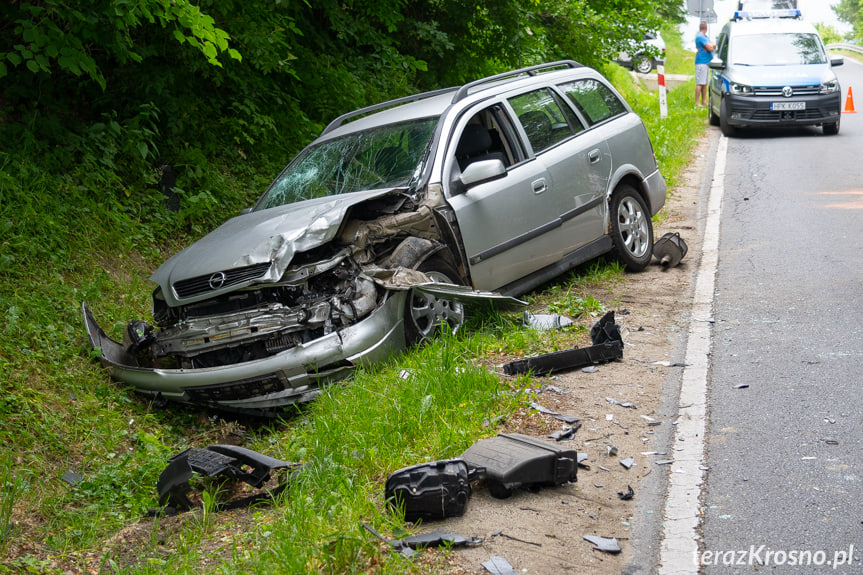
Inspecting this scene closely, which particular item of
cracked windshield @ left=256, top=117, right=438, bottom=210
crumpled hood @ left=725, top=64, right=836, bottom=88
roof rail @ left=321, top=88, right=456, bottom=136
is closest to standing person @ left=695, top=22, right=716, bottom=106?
crumpled hood @ left=725, top=64, right=836, bottom=88

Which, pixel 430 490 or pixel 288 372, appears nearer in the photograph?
pixel 430 490

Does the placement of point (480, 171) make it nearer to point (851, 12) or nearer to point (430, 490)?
point (430, 490)

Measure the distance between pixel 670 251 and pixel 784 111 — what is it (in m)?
10.4

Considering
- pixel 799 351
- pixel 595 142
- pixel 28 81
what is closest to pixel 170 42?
pixel 28 81

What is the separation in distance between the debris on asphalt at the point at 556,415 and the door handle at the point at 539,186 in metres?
2.43

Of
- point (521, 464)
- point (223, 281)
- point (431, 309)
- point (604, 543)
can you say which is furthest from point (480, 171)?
point (604, 543)

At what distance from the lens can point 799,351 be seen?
5926 mm

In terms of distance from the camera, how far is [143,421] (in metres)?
6.04

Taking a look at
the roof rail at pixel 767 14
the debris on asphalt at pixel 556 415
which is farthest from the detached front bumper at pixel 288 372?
the roof rail at pixel 767 14

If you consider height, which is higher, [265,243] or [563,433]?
[265,243]

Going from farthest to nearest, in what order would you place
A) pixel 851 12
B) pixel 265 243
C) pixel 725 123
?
pixel 851 12 < pixel 725 123 < pixel 265 243

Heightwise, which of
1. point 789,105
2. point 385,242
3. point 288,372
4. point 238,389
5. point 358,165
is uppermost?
point 358,165

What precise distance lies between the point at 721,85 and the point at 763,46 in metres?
1.36

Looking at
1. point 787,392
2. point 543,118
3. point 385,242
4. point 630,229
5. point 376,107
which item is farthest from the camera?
point 630,229
